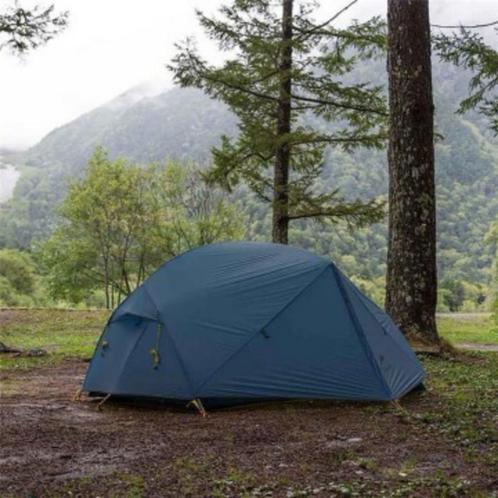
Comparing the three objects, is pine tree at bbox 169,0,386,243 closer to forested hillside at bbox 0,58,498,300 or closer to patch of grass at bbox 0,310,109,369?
patch of grass at bbox 0,310,109,369

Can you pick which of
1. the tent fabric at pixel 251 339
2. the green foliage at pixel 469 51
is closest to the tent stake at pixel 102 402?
the tent fabric at pixel 251 339

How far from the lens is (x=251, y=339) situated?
6445 mm

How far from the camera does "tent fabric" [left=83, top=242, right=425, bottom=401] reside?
6.38m

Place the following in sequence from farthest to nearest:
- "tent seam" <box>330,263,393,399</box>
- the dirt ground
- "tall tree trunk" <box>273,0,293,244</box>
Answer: "tall tree trunk" <box>273,0,293,244</box> < "tent seam" <box>330,263,393,399</box> < the dirt ground

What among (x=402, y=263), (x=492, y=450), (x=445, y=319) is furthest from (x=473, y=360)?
(x=445, y=319)

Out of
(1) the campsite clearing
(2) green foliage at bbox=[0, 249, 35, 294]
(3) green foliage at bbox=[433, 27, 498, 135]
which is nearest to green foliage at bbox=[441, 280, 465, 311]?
(2) green foliage at bbox=[0, 249, 35, 294]

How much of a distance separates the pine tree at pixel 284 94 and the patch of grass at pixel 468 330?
4.31 metres

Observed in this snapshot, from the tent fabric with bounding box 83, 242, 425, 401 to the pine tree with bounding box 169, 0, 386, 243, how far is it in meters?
7.21

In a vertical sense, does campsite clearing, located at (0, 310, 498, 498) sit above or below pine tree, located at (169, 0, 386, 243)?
below

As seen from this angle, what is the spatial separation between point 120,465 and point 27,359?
7.06 m

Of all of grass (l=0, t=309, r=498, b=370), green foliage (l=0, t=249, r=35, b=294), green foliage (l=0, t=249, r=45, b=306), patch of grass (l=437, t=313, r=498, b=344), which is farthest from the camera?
green foliage (l=0, t=249, r=35, b=294)

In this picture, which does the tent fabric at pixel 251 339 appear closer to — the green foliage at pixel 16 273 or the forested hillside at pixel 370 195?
the green foliage at pixel 16 273

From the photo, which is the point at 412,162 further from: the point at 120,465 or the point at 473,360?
the point at 120,465

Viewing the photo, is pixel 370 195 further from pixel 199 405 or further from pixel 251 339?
Result: pixel 199 405
